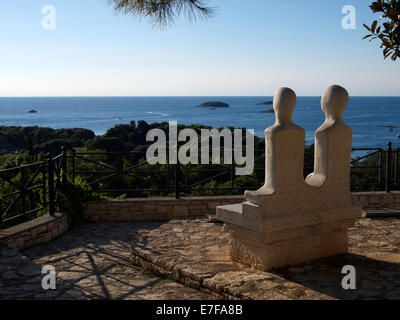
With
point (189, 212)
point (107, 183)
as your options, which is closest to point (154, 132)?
point (107, 183)

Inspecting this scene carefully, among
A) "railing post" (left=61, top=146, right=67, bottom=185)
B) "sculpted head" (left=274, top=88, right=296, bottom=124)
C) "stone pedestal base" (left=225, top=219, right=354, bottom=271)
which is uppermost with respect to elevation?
"sculpted head" (left=274, top=88, right=296, bottom=124)

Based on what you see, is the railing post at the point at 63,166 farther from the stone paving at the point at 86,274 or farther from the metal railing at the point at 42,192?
the stone paving at the point at 86,274

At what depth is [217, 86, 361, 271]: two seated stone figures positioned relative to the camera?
4453 millimetres

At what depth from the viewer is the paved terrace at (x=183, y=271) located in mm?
4070

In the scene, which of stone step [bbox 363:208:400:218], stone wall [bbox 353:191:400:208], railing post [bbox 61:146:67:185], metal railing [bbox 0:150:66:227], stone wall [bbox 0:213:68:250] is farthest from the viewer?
stone wall [bbox 353:191:400:208]

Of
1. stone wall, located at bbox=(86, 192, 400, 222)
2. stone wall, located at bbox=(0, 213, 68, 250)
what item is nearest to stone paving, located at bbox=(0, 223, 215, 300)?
stone wall, located at bbox=(0, 213, 68, 250)

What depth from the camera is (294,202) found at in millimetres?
4609

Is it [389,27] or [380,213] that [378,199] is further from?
[389,27]

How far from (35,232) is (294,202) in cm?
405

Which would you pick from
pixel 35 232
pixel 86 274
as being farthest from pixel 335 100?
pixel 35 232

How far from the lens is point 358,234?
21.1 ft

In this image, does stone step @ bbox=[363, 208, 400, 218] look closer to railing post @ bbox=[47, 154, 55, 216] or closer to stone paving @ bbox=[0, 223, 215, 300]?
stone paving @ bbox=[0, 223, 215, 300]

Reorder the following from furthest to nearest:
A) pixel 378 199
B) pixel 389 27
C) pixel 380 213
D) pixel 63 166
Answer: pixel 378 199 → pixel 63 166 → pixel 380 213 → pixel 389 27

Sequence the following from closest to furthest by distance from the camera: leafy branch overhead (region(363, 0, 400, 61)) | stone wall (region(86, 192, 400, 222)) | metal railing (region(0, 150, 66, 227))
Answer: leafy branch overhead (region(363, 0, 400, 61)) < metal railing (region(0, 150, 66, 227)) < stone wall (region(86, 192, 400, 222))
